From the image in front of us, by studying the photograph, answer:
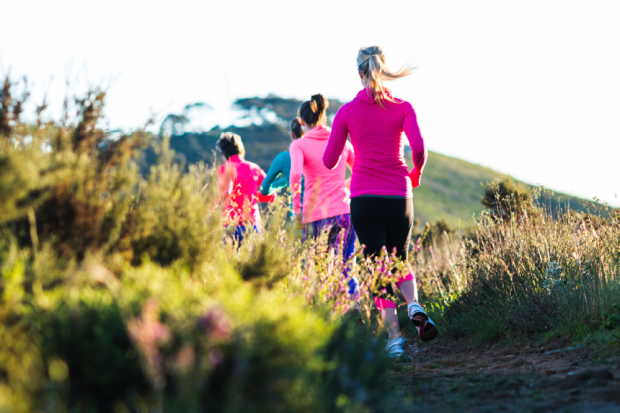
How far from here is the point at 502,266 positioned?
502 cm

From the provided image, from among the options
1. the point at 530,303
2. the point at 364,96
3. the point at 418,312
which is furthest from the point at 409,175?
the point at 530,303

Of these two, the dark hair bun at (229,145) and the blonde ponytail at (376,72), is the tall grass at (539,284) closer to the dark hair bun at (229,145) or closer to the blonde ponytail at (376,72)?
the blonde ponytail at (376,72)

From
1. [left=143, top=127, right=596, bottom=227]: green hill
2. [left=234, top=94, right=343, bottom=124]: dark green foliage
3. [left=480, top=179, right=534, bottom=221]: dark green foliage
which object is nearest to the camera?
[left=480, top=179, right=534, bottom=221]: dark green foliage

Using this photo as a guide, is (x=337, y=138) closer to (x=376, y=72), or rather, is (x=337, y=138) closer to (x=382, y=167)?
(x=382, y=167)

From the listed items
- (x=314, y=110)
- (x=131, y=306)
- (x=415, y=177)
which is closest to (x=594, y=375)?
(x=415, y=177)

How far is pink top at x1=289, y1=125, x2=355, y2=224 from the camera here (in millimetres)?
4402

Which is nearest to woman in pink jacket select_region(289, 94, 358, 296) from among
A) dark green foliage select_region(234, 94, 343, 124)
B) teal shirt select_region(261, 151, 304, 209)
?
teal shirt select_region(261, 151, 304, 209)

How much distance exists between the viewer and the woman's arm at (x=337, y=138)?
374cm

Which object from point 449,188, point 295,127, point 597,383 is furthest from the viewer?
point 449,188

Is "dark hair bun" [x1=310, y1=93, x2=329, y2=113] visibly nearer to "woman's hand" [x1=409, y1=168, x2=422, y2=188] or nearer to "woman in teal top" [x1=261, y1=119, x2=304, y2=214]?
"woman in teal top" [x1=261, y1=119, x2=304, y2=214]

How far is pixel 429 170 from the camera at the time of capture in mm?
66125

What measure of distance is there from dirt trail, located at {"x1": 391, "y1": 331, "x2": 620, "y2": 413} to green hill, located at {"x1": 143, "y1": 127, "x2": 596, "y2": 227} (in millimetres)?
45846

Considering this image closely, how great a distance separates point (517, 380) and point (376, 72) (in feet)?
7.33

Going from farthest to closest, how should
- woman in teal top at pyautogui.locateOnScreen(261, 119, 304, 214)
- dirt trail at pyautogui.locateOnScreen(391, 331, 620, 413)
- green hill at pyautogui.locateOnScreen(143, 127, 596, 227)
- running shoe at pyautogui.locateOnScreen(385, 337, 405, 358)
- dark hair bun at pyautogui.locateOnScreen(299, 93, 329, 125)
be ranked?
green hill at pyautogui.locateOnScreen(143, 127, 596, 227) < woman in teal top at pyautogui.locateOnScreen(261, 119, 304, 214) < dark hair bun at pyautogui.locateOnScreen(299, 93, 329, 125) < running shoe at pyautogui.locateOnScreen(385, 337, 405, 358) < dirt trail at pyautogui.locateOnScreen(391, 331, 620, 413)
